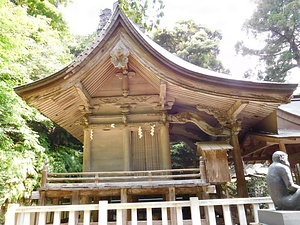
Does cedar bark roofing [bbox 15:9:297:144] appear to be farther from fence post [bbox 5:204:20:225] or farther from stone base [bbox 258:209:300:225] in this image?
fence post [bbox 5:204:20:225]

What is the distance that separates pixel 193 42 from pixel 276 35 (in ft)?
24.5

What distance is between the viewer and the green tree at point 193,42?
853 inches

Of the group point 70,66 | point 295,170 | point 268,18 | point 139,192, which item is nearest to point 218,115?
point 139,192

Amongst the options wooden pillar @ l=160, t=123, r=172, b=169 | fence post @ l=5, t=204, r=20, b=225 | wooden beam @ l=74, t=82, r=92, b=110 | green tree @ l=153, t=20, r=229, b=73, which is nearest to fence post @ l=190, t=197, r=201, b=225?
fence post @ l=5, t=204, r=20, b=225

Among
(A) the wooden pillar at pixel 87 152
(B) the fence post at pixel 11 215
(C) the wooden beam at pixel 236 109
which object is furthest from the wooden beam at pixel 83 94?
(C) the wooden beam at pixel 236 109

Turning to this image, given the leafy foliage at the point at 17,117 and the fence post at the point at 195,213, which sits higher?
the leafy foliage at the point at 17,117

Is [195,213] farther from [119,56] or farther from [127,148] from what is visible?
[119,56]

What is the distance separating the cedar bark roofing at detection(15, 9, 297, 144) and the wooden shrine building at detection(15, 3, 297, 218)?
0.07 feet

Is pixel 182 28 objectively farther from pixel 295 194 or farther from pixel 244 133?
pixel 295 194

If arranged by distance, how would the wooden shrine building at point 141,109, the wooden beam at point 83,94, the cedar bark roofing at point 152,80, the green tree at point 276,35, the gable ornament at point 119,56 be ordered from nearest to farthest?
the cedar bark roofing at point 152,80 < the wooden shrine building at point 141,109 < the gable ornament at point 119,56 < the wooden beam at point 83,94 < the green tree at point 276,35

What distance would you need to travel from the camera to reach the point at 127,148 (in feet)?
23.3

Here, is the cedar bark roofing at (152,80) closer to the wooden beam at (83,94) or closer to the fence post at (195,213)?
the wooden beam at (83,94)

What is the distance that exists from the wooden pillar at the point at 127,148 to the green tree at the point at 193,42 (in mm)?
15741

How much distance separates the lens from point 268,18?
20109 millimetres
